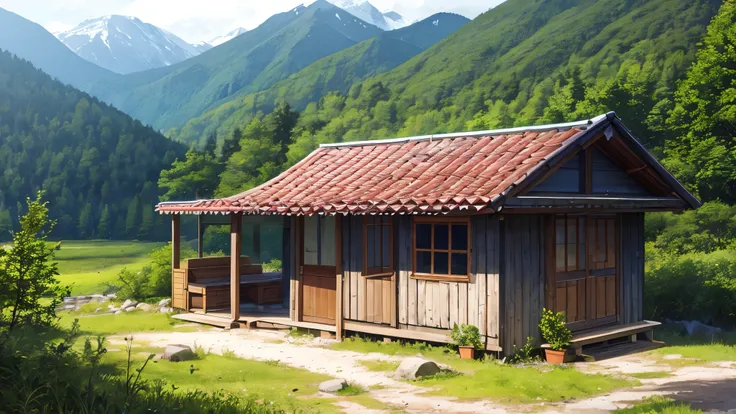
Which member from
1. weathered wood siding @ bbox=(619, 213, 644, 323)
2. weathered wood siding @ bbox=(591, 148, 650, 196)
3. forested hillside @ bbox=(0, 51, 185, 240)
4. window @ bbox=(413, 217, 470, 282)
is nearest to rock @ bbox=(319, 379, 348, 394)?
window @ bbox=(413, 217, 470, 282)

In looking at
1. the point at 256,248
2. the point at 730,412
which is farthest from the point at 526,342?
the point at 256,248

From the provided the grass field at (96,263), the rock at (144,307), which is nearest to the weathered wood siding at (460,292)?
the rock at (144,307)

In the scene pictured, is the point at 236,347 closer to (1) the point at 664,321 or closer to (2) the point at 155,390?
(2) the point at 155,390

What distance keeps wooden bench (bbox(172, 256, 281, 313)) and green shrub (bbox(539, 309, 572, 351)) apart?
806cm

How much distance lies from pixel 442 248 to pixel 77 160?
7622 cm

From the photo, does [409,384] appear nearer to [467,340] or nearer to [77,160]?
[467,340]

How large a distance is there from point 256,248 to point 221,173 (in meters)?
40.4

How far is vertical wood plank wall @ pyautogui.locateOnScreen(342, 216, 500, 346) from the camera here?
38.9 feet

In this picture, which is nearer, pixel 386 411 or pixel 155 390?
pixel 155 390

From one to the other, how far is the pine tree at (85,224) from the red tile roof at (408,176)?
5848 cm

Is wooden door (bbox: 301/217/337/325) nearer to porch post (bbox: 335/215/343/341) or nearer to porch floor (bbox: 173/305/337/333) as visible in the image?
porch floor (bbox: 173/305/337/333)

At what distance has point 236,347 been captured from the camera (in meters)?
13.3

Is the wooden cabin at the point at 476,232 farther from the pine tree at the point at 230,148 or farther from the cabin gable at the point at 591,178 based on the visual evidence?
the pine tree at the point at 230,148

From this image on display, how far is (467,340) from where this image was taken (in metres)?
11.9
